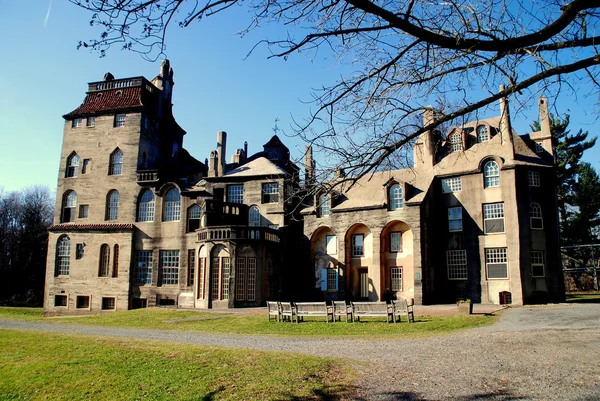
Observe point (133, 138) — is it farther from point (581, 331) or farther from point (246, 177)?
point (581, 331)

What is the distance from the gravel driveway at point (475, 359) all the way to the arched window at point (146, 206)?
23.1 m

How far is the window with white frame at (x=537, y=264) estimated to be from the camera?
101 feet

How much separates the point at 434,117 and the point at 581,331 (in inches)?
523

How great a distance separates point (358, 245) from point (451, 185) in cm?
840

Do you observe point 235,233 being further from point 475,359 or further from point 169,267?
point 475,359

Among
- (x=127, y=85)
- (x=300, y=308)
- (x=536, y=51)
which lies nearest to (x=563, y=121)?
(x=536, y=51)

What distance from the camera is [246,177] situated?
39.4 metres

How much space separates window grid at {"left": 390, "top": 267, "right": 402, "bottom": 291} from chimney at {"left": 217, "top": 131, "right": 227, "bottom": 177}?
1684cm

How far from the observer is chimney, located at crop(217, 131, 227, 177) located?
1597 inches

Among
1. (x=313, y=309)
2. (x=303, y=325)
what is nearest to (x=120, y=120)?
(x=313, y=309)

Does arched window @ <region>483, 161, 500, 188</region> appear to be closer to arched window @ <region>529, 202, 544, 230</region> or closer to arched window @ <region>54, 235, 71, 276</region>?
arched window @ <region>529, 202, 544, 230</region>

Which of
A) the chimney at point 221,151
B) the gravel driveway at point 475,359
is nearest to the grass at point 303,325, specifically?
the gravel driveway at point 475,359

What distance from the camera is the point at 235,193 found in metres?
40.0

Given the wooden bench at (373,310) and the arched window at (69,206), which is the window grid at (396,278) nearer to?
the wooden bench at (373,310)
